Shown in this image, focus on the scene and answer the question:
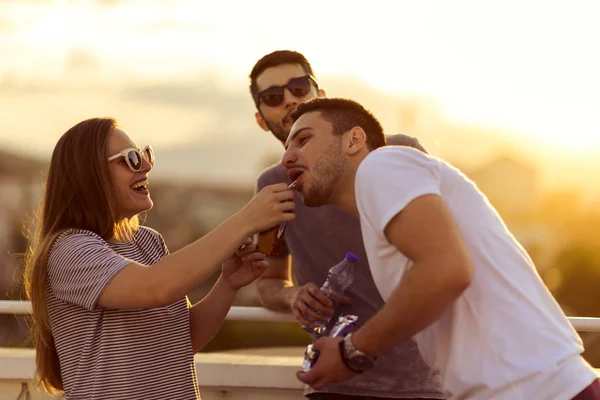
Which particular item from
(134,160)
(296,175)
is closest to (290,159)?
(296,175)

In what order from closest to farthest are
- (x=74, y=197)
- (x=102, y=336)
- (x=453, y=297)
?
(x=453, y=297) < (x=102, y=336) < (x=74, y=197)

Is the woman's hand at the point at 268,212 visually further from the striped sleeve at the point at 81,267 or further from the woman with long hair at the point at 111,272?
the striped sleeve at the point at 81,267

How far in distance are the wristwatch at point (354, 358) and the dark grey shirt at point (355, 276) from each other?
1181mm

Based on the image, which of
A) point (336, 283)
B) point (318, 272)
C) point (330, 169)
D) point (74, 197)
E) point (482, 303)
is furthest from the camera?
point (318, 272)

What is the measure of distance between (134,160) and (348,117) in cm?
83

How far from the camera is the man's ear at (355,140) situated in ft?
10.3

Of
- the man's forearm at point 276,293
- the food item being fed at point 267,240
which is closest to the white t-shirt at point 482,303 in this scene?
the food item being fed at point 267,240

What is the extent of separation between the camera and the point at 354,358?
272 cm

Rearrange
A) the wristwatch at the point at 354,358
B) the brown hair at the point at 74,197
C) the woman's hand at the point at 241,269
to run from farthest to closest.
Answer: the woman's hand at the point at 241,269 < the brown hair at the point at 74,197 < the wristwatch at the point at 354,358

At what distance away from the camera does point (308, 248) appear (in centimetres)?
414

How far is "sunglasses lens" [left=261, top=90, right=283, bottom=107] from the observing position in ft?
15.3

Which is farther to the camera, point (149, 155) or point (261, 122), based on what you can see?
point (261, 122)

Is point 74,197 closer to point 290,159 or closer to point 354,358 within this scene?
point 290,159

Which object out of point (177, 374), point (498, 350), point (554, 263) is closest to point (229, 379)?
point (177, 374)
